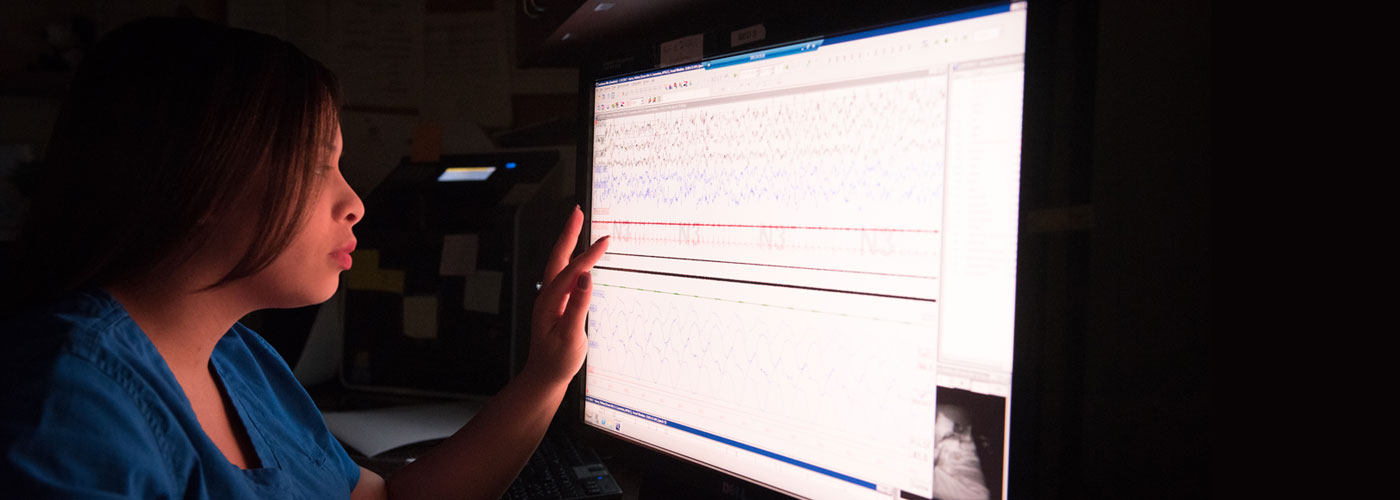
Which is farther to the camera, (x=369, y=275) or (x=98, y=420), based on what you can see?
(x=369, y=275)

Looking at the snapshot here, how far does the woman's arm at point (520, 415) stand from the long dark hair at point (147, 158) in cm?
27

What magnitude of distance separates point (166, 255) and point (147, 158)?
8 centimetres

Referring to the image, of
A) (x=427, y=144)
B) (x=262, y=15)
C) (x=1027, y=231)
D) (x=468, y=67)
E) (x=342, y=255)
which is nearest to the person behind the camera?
(x=1027, y=231)

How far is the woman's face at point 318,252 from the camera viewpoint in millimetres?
609

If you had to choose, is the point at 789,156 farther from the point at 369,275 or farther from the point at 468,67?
the point at 468,67

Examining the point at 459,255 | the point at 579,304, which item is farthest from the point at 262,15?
the point at 579,304

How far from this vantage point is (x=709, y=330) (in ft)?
2.03

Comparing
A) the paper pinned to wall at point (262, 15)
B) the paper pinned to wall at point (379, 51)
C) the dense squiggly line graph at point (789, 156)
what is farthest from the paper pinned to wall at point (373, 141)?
the dense squiggly line graph at point (789, 156)

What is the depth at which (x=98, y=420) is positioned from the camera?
0.44 meters

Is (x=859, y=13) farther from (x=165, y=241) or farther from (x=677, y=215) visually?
(x=165, y=241)

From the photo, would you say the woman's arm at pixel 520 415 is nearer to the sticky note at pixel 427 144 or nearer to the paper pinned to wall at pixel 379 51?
the sticky note at pixel 427 144

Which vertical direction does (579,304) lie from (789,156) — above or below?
below

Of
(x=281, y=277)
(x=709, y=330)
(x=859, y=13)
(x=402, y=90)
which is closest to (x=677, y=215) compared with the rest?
(x=709, y=330)

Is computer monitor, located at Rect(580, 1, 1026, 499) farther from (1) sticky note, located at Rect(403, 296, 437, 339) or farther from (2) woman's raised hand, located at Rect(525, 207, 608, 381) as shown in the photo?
(1) sticky note, located at Rect(403, 296, 437, 339)
